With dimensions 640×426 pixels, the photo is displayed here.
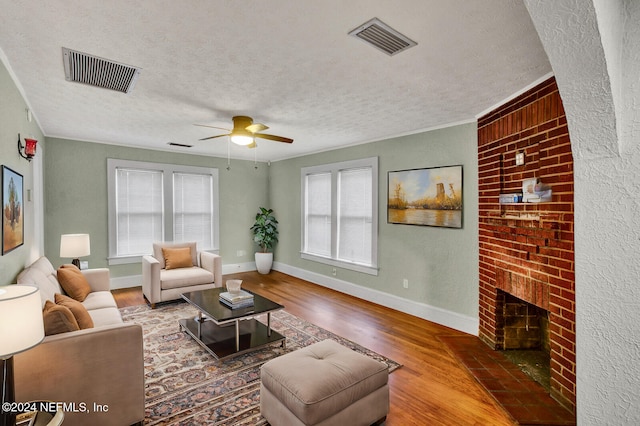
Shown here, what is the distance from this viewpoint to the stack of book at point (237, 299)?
10.7ft

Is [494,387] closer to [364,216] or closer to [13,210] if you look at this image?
[364,216]

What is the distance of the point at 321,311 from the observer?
14.5ft

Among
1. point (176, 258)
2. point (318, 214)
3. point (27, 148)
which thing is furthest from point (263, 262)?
point (27, 148)

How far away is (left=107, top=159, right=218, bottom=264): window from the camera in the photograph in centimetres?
541

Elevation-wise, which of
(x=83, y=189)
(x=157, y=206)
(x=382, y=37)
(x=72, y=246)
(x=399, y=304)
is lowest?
(x=399, y=304)

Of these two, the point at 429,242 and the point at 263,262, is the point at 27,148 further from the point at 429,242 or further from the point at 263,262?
the point at 429,242

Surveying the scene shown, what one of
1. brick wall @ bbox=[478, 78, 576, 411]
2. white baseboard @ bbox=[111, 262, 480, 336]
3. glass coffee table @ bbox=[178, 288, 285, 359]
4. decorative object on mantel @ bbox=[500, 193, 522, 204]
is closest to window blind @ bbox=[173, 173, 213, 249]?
white baseboard @ bbox=[111, 262, 480, 336]

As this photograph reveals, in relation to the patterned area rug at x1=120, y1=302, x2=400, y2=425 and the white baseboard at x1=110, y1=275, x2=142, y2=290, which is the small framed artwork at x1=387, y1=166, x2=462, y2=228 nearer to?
the patterned area rug at x1=120, y1=302, x2=400, y2=425

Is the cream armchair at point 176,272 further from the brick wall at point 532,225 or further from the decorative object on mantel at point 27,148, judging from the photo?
the brick wall at point 532,225

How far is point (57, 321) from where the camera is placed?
196 cm

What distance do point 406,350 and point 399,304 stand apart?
4.16 feet

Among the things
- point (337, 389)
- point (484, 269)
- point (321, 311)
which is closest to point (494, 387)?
point (484, 269)

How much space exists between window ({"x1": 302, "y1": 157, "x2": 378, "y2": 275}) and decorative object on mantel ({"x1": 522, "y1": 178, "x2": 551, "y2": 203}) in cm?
232

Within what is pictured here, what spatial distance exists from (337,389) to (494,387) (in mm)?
1519
